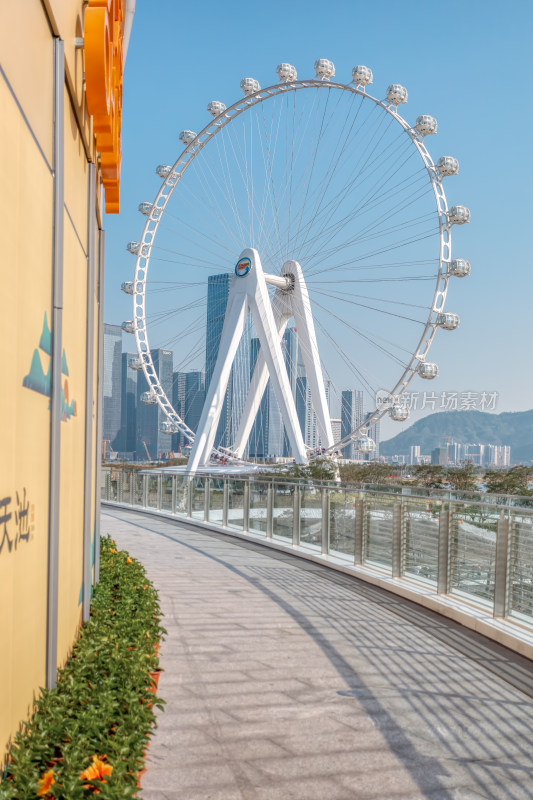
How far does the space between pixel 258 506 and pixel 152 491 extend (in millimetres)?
6487

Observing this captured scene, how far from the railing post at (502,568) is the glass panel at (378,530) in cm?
214

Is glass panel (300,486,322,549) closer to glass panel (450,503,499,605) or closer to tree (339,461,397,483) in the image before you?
glass panel (450,503,499,605)

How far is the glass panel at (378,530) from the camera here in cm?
837

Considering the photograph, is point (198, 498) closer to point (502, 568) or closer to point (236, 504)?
point (236, 504)

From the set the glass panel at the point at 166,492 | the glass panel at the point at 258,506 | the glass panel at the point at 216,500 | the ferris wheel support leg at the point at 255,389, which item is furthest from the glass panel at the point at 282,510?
the ferris wheel support leg at the point at 255,389

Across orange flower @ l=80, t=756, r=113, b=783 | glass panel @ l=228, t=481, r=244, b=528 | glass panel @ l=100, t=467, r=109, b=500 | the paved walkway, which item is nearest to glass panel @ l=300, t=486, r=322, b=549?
glass panel @ l=228, t=481, r=244, b=528

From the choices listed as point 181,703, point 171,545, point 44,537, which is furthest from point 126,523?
point 44,537

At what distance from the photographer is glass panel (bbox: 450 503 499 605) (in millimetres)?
6332

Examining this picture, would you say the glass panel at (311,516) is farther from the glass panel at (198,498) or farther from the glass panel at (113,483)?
the glass panel at (113,483)

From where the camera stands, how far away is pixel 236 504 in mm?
13508

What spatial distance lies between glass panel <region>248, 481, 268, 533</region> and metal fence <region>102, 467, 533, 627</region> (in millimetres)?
17

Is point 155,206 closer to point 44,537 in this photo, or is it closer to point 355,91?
point 355,91

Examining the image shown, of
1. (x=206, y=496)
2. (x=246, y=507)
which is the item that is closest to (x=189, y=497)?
(x=206, y=496)

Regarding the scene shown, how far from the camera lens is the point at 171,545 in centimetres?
1157
